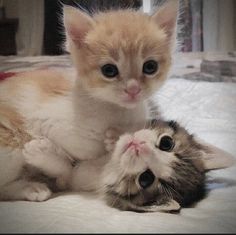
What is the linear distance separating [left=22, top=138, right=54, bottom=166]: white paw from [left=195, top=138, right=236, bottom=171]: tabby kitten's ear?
0.28 m

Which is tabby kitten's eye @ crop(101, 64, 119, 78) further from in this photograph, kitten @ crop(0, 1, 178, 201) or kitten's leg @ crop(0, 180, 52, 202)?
kitten's leg @ crop(0, 180, 52, 202)

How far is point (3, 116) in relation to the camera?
2.39ft

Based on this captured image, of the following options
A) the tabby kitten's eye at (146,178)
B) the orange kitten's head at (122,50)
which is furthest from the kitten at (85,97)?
the tabby kitten's eye at (146,178)

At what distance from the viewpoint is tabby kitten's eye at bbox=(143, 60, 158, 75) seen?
651 millimetres

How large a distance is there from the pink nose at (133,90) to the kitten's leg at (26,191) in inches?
8.3

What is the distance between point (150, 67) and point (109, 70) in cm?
7

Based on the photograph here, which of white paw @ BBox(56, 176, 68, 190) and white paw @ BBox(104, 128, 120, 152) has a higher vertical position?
white paw @ BBox(104, 128, 120, 152)

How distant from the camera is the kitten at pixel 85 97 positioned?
2.10ft

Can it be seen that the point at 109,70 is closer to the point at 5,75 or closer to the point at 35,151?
the point at 35,151

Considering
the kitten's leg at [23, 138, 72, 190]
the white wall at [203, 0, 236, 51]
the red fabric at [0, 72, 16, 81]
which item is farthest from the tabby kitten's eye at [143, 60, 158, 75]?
the red fabric at [0, 72, 16, 81]

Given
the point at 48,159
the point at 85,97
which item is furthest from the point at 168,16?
the point at 48,159

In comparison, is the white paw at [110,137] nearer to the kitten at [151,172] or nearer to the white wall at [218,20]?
the kitten at [151,172]

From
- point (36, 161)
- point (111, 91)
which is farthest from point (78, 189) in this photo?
point (111, 91)

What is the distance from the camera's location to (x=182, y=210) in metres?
0.58
